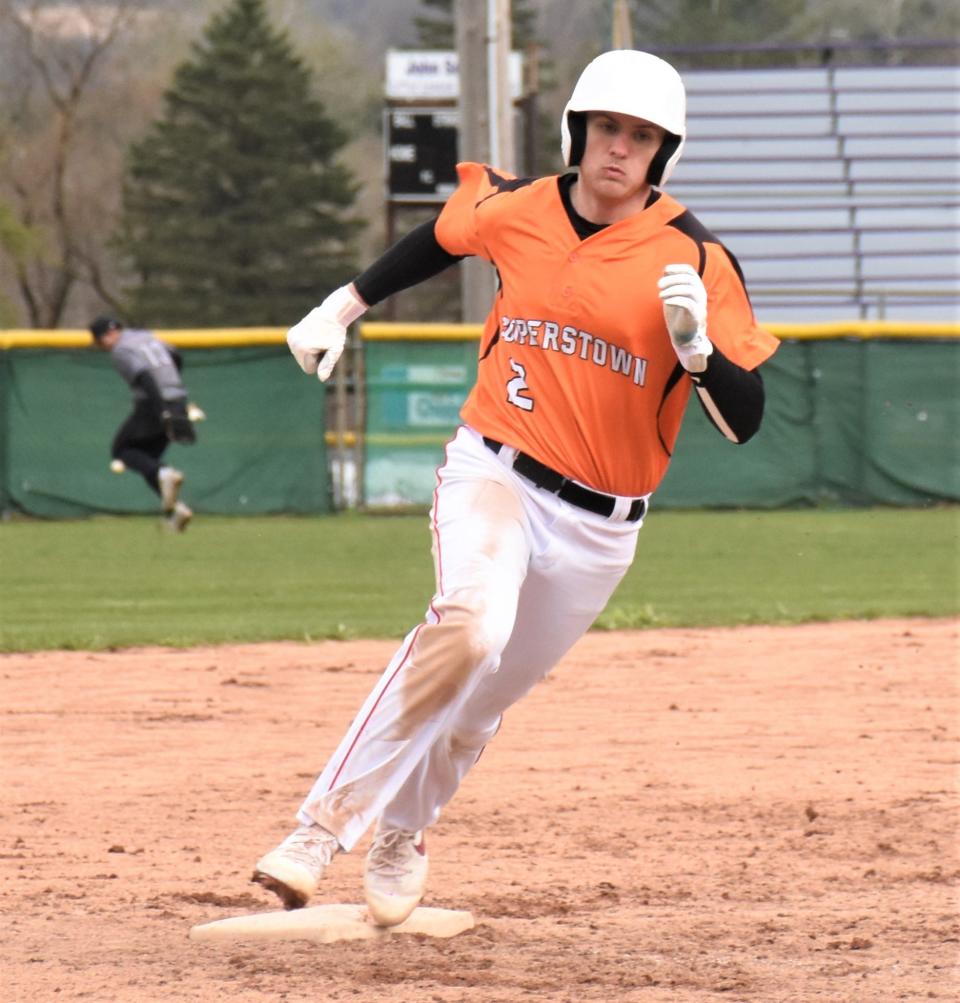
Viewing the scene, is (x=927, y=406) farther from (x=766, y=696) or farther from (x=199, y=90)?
(x=199, y=90)

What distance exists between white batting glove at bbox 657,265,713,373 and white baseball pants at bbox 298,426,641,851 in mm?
524

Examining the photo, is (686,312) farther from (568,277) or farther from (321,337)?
(321,337)

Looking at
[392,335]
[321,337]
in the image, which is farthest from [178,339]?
[321,337]

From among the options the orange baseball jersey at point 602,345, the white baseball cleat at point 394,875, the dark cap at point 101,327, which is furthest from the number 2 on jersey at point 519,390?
the dark cap at point 101,327

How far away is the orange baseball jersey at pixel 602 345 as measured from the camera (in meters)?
4.37

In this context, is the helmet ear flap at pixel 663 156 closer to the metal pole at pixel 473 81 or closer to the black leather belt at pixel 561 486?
the black leather belt at pixel 561 486

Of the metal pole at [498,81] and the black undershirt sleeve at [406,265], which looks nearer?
the black undershirt sleeve at [406,265]

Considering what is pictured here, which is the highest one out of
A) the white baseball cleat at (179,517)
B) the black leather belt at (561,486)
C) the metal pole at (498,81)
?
the metal pole at (498,81)

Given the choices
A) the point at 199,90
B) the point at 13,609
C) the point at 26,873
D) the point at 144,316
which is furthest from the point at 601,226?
the point at 199,90

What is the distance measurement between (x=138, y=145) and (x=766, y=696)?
47.9m

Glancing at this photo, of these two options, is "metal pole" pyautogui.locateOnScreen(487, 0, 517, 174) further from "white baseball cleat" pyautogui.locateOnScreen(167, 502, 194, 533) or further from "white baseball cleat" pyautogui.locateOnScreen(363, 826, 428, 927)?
"white baseball cleat" pyautogui.locateOnScreen(363, 826, 428, 927)

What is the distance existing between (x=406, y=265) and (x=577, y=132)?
22.8 inches

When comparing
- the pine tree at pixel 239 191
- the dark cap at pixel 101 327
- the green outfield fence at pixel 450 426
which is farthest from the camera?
the pine tree at pixel 239 191

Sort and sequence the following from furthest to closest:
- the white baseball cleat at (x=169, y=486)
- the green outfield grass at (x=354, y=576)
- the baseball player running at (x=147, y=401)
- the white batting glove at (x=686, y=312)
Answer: the baseball player running at (x=147, y=401) < the white baseball cleat at (x=169, y=486) < the green outfield grass at (x=354, y=576) < the white batting glove at (x=686, y=312)
